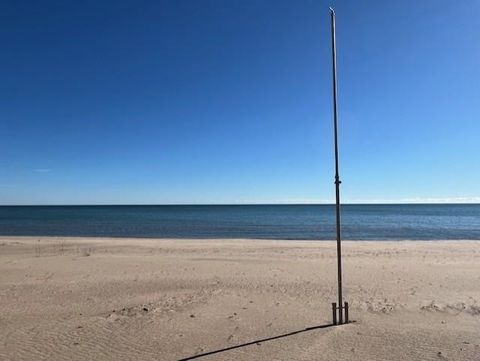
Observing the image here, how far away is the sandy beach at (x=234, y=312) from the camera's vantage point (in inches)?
226

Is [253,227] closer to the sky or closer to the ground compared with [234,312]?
closer to the ground

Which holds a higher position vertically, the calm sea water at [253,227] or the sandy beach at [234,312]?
the sandy beach at [234,312]

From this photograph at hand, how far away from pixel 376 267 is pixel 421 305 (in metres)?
5.40

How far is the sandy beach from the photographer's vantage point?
18.9ft

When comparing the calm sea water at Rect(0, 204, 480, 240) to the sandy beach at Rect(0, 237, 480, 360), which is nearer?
the sandy beach at Rect(0, 237, 480, 360)

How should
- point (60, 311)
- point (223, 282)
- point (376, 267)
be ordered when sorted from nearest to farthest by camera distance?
point (60, 311) < point (223, 282) < point (376, 267)

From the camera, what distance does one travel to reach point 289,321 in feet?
23.3

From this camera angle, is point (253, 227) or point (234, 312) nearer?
point (234, 312)

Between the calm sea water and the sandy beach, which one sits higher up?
the sandy beach

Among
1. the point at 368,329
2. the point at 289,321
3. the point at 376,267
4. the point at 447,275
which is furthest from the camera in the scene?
the point at 376,267

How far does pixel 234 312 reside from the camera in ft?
25.5

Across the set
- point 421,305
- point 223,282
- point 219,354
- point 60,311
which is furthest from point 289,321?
point 60,311

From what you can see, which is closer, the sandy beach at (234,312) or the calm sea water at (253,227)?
the sandy beach at (234,312)

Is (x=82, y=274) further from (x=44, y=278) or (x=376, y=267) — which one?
(x=376, y=267)
